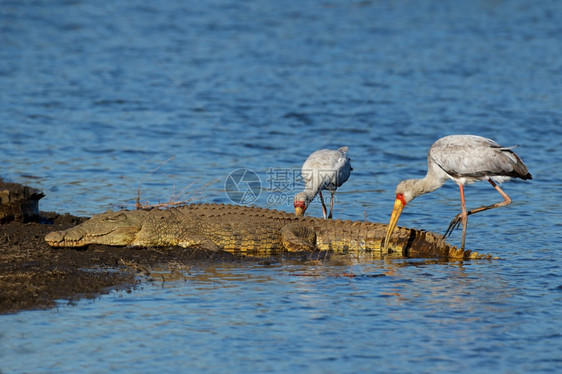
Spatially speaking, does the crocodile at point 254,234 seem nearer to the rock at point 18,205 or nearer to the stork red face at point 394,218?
the stork red face at point 394,218

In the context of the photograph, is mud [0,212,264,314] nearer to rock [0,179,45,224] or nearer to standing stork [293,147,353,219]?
rock [0,179,45,224]

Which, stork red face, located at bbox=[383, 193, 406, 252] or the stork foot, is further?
the stork foot

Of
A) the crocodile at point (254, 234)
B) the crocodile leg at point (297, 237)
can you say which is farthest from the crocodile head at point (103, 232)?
the crocodile leg at point (297, 237)

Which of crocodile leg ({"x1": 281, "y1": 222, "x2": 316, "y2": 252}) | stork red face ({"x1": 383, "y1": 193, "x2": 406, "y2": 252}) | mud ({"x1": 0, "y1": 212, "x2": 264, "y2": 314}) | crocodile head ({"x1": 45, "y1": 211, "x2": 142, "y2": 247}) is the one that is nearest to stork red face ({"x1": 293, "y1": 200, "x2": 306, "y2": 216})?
crocodile leg ({"x1": 281, "y1": 222, "x2": 316, "y2": 252})

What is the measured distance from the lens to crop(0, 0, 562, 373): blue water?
21.3 feet

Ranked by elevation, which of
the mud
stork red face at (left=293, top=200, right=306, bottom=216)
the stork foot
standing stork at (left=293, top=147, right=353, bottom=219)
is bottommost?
the mud

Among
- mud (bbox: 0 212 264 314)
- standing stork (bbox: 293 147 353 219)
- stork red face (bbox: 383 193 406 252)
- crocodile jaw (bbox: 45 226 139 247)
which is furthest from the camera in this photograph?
standing stork (bbox: 293 147 353 219)

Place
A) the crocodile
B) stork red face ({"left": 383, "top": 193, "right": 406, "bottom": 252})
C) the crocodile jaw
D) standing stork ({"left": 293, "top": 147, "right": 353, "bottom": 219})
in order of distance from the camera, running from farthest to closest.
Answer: standing stork ({"left": 293, "top": 147, "right": 353, "bottom": 219}) < stork red face ({"left": 383, "top": 193, "right": 406, "bottom": 252}) < the crocodile < the crocodile jaw

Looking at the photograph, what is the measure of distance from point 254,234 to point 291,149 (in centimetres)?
606

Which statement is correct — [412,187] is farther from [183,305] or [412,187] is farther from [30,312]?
[30,312]

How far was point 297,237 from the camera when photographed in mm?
9414

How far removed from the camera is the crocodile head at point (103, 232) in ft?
29.4

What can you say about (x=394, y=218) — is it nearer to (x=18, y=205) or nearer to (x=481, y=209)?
(x=481, y=209)

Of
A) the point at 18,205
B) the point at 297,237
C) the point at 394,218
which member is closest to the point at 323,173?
the point at 394,218
